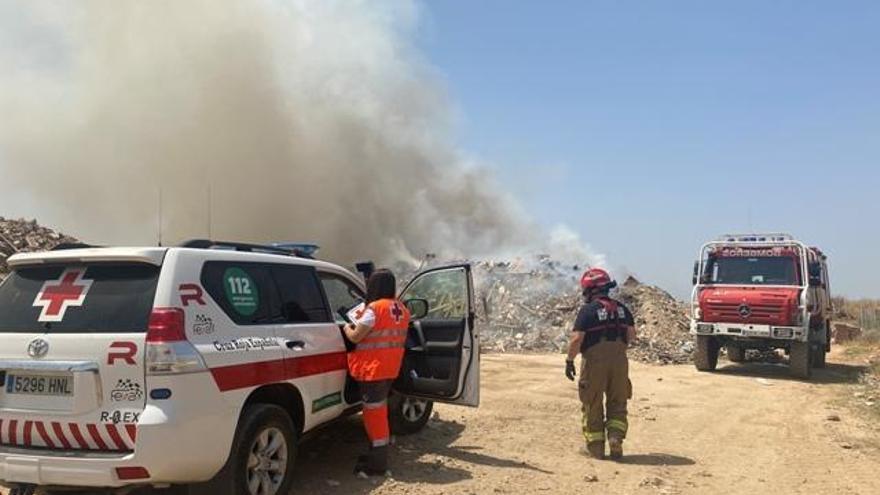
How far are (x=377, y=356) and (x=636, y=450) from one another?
9.51ft

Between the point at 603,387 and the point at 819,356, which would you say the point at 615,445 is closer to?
the point at 603,387

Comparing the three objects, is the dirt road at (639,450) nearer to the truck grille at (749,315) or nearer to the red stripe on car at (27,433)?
the red stripe on car at (27,433)

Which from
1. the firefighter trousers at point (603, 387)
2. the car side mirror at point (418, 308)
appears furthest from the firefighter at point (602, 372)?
the car side mirror at point (418, 308)

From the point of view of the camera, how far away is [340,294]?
5.91 meters

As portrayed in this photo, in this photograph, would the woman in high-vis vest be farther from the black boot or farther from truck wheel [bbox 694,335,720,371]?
truck wheel [bbox 694,335,720,371]

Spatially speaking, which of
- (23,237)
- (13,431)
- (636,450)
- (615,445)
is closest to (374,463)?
(615,445)

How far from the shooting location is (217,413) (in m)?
3.91

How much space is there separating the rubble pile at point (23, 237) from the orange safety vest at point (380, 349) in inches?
386

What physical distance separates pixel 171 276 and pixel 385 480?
2.36 m

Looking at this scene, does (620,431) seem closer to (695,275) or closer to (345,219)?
(695,275)

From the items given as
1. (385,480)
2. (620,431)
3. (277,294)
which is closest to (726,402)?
(620,431)

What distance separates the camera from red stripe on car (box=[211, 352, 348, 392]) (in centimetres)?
399

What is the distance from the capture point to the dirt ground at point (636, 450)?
5.44 m

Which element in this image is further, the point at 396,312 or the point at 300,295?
the point at 396,312
